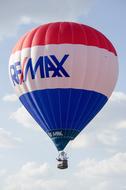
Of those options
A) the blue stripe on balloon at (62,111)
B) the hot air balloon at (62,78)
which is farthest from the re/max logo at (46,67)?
the blue stripe on balloon at (62,111)

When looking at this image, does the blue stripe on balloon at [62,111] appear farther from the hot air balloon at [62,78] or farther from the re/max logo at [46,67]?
the re/max logo at [46,67]

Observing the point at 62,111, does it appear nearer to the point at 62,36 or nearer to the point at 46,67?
the point at 46,67

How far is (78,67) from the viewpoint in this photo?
228 ft

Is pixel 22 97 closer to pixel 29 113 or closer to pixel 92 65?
pixel 29 113

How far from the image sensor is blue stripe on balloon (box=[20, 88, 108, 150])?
227 ft

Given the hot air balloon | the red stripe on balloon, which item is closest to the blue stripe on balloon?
the hot air balloon

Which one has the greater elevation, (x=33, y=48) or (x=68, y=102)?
(x=33, y=48)

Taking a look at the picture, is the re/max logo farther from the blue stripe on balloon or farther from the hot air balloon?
the blue stripe on balloon

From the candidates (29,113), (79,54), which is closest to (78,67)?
(79,54)

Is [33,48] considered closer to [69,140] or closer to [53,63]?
[53,63]

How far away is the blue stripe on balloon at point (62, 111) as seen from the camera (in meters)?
69.2

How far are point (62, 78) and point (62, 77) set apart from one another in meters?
0.10

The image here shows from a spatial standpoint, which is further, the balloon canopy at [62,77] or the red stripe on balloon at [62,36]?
the red stripe on balloon at [62,36]

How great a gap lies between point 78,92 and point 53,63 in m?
2.92
